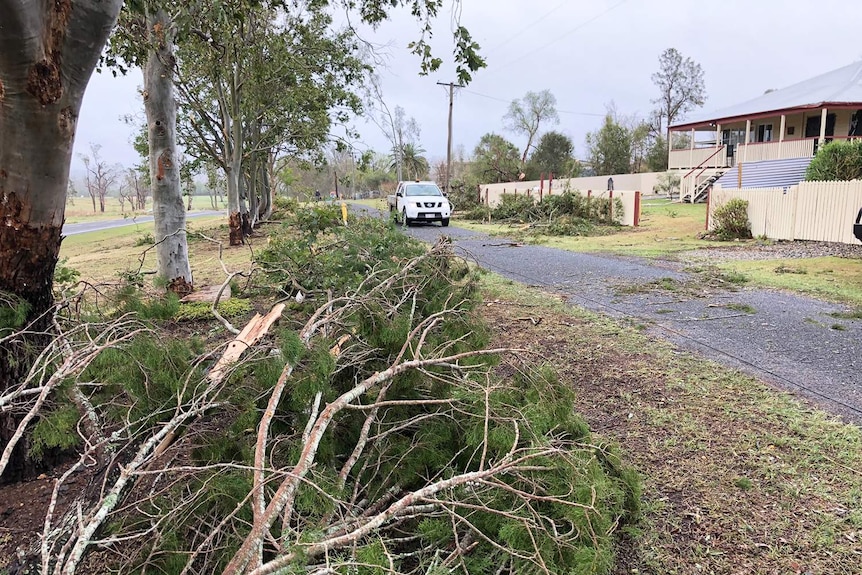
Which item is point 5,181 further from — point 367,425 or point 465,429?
point 465,429

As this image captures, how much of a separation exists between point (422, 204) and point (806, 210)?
11123 mm

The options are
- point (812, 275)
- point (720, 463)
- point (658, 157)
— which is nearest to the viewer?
point (720, 463)

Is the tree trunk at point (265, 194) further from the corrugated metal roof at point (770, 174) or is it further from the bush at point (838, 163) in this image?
the corrugated metal roof at point (770, 174)

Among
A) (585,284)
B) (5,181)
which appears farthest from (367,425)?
(585,284)

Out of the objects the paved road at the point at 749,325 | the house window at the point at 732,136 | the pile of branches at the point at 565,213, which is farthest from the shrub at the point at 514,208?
the house window at the point at 732,136

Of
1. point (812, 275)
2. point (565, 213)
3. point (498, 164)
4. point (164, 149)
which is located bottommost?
point (812, 275)

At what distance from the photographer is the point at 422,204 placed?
18641mm

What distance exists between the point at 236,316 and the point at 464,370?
170 inches

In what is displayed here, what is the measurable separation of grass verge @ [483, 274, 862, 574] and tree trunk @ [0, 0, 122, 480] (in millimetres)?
3143

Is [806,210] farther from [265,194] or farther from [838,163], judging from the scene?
[265,194]

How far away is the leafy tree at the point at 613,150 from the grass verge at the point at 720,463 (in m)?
38.7

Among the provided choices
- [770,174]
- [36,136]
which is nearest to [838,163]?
[770,174]

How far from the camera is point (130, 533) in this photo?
1950 millimetres

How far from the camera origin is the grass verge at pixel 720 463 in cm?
221
